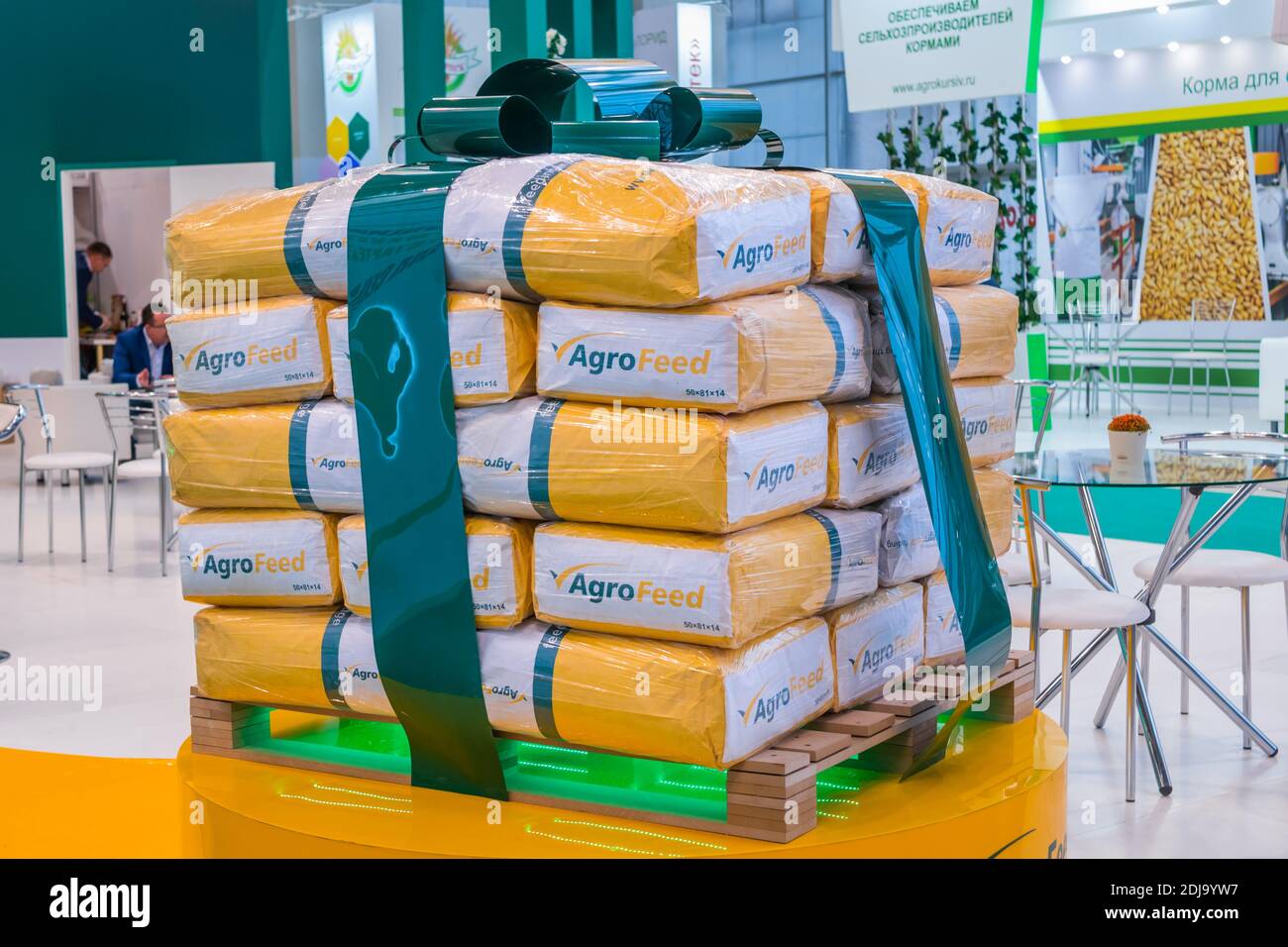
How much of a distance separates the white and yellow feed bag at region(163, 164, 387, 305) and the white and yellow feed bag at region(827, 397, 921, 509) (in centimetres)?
86

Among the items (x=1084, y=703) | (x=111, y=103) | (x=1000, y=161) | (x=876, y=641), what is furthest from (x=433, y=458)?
(x=1000, y=161)

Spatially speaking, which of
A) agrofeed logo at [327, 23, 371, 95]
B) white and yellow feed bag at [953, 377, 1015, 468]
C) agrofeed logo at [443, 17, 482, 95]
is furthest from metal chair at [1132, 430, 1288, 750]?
agrofeed logo at [327, 23, 371, 95]

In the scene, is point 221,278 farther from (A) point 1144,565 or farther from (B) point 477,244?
(A) point 1144,565

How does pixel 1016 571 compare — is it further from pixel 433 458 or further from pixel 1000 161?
pixel 1000 161

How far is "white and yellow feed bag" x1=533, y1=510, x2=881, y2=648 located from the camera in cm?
215

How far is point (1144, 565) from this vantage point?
14.3 ft

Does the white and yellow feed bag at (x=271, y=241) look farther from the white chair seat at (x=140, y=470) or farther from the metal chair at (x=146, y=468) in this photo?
the white chair seat at (x=140, y=470)

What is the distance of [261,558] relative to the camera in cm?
252

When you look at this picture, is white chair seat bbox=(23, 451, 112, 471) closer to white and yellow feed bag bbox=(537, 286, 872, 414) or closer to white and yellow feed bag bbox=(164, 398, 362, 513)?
white and yellow feed bag bbox=(164, 398, 362, 513)

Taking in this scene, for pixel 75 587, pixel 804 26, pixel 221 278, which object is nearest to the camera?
pixel 221 278

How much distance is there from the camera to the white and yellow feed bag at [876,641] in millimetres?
2473

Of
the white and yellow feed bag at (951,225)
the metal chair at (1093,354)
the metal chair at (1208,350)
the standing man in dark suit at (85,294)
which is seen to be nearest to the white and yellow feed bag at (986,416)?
the white and yellow feed bag at (951,225)

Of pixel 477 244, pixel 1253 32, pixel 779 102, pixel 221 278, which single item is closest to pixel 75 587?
pixel 221 278
